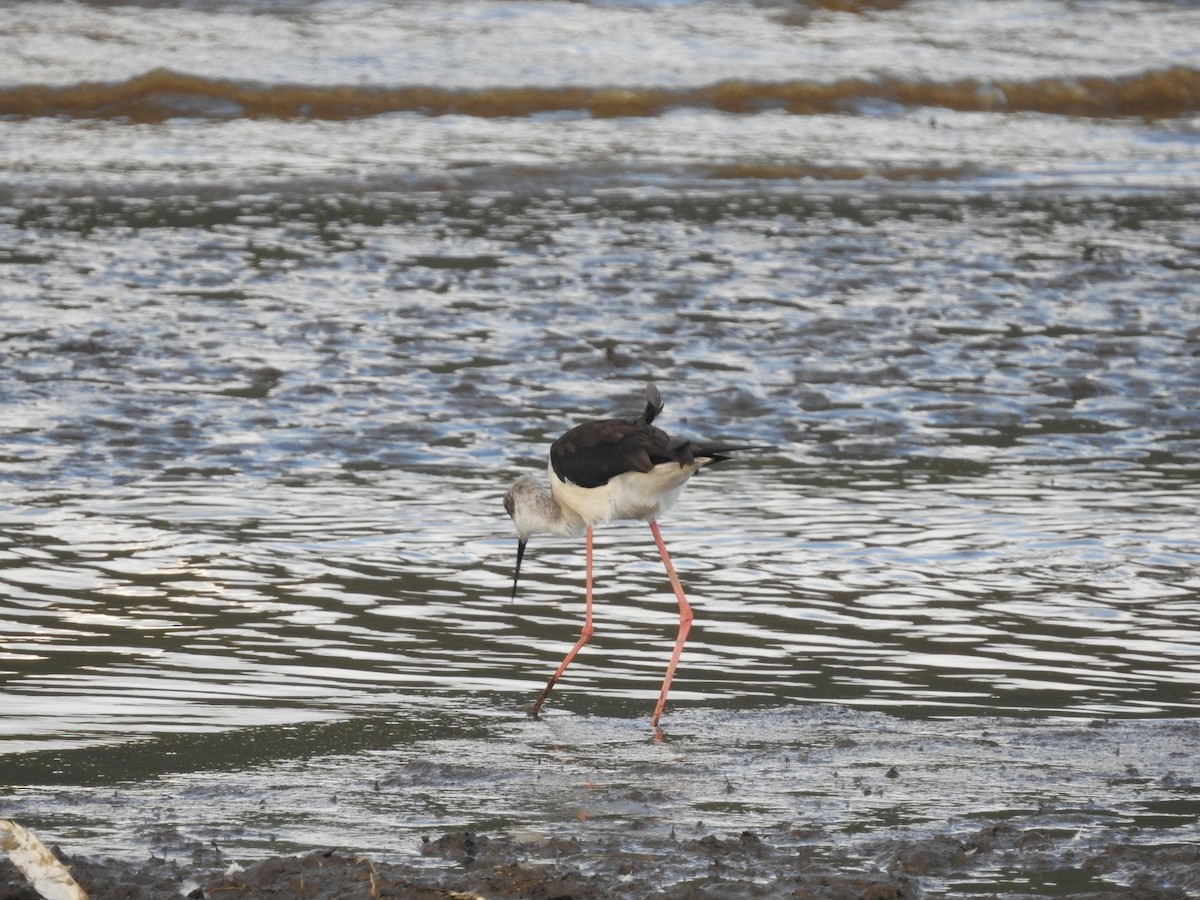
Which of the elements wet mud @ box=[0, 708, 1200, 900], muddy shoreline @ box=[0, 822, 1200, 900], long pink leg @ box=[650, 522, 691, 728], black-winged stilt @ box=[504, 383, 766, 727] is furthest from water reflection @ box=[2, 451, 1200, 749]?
muddy shoreline @ box=[0, 822, 1200, 900]

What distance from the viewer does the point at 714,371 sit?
1233 centimetres

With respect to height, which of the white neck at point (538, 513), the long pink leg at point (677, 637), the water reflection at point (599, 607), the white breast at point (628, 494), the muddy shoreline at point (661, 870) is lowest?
the water reflection at point (599, 607)

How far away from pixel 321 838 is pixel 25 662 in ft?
7.22

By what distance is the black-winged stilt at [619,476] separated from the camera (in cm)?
672

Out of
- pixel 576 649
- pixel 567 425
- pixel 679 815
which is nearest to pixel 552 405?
pixel 567 425

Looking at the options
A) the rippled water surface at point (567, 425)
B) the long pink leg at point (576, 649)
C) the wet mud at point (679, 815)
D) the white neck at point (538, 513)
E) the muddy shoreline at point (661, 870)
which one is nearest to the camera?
the muddy shoreline at point (661, 870)

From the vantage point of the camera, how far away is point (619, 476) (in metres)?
7.00

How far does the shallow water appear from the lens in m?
6.74

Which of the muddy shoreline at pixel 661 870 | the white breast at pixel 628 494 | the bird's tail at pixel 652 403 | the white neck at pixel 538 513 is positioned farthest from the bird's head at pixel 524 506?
the muddy shoreline at pixel 661 870

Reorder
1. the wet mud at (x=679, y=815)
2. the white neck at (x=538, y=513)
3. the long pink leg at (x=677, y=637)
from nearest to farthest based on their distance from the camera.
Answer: the wet mud at (x=679, y=815)
the long pink leg at (x=677, y=637)
the white neck at (x=538, y=513)

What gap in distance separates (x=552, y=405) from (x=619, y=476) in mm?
4588

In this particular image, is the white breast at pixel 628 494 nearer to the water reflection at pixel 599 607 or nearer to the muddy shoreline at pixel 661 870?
the water reflection at pixel 599 607

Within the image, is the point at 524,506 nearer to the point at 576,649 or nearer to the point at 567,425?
the point at 576,649

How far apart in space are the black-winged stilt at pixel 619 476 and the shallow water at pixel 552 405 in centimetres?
26
